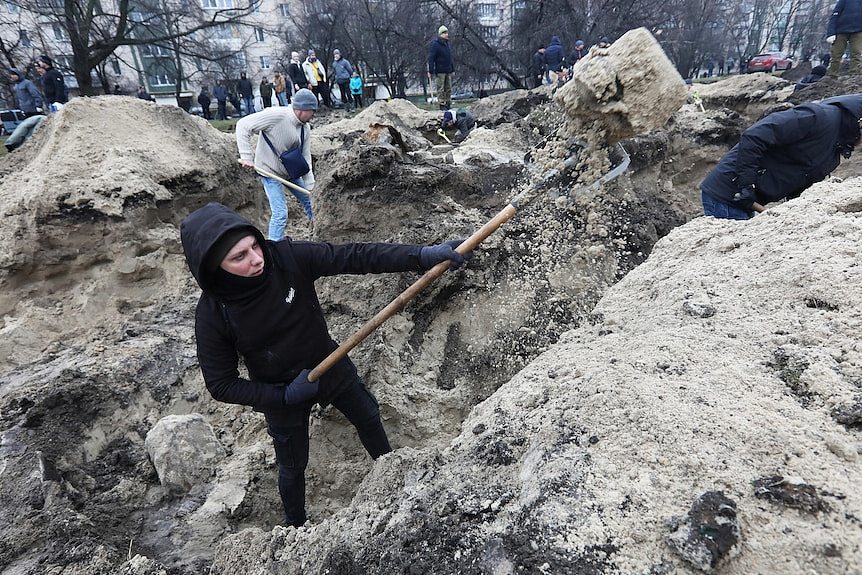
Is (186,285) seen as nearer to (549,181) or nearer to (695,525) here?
(549,181)

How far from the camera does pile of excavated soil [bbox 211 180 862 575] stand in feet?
4.08

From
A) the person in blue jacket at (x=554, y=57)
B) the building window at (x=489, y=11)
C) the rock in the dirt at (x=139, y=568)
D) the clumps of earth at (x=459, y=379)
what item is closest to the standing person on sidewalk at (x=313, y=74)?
the person in blue jacket at (x=554, y=57)

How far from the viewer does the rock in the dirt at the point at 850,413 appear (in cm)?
140

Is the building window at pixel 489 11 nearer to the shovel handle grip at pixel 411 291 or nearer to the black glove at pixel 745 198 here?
the black glove at pixel 745 198

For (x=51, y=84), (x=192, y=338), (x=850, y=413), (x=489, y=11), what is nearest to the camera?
(x=850, y=413)

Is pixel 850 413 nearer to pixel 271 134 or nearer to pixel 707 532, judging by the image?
pixel 707 532

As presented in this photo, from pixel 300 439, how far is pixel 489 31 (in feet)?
78.6

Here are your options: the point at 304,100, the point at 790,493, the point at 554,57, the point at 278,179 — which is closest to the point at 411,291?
the point at 790,493

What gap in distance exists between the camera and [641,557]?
127cm

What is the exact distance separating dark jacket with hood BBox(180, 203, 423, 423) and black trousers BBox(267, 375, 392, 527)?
0.26ft

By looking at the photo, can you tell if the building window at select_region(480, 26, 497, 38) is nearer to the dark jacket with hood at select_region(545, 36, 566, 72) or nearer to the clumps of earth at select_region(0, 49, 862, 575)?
the dark jacket with hood at select_region(545, 36, 566, 72)

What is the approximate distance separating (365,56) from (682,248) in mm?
29733

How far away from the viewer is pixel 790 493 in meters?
1.25

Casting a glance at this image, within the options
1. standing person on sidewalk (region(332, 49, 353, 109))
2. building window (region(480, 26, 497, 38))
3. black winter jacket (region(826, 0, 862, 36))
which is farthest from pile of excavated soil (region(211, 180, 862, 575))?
building window (region(480, 26, 497, 38))
